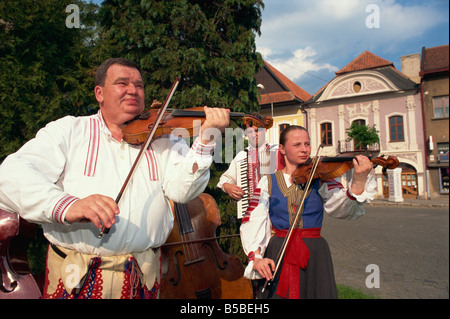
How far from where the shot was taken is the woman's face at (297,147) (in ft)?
7.78

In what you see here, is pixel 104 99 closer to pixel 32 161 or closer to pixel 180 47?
pixel 32 161

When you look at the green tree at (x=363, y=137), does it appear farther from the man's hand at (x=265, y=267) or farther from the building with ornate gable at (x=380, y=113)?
the man's hand at (x=265, y=267)

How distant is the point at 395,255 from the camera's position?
5.89m

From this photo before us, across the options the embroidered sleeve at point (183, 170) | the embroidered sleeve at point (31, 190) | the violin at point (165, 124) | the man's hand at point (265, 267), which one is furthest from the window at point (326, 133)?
the embroidered sleeve at point (31, 190)

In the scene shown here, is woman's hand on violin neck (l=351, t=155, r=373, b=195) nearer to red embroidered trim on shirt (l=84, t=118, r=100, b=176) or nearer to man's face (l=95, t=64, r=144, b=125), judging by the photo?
man's face (l=95, t=64, r=144, b=125)

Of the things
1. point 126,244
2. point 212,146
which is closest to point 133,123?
point 212,146

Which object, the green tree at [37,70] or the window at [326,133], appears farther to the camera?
the window at [326,133]

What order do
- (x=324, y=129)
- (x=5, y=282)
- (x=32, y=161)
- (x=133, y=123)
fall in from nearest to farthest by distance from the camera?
(x=32, y=161) → (x=133, y=123) → (x=5, y=282) → (x=324, y=129)

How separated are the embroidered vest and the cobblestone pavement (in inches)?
52.6

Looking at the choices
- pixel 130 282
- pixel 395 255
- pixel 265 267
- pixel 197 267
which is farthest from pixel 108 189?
pixel 395 255

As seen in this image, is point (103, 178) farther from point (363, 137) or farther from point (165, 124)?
point (363, 137)

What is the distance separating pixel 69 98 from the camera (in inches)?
157

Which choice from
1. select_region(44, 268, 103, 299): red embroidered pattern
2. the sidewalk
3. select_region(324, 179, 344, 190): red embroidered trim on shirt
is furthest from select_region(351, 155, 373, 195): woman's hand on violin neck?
the sidewalk
